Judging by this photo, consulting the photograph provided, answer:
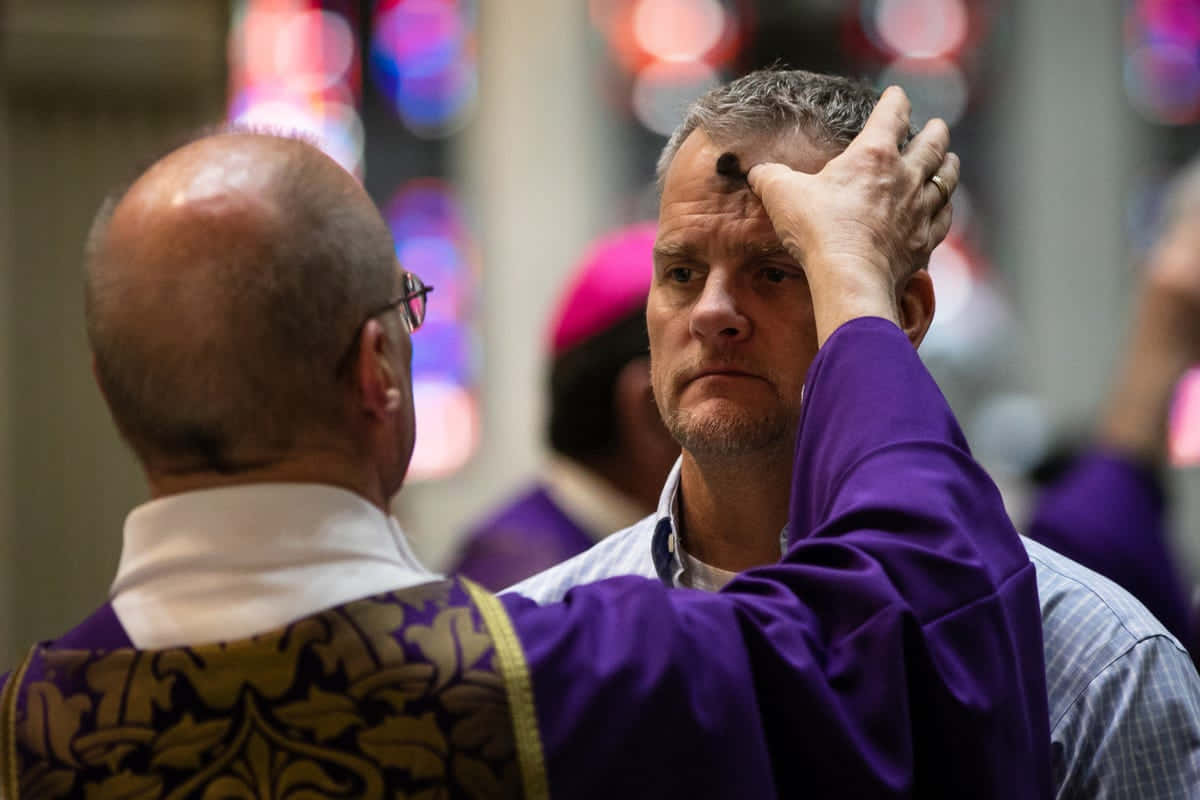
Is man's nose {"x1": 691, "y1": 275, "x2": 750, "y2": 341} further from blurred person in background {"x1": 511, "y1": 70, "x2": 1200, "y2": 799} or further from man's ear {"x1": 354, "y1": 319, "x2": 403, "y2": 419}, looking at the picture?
man's ear {"x1": 354, "y1": 319, "x2": 403, "y2": 419}

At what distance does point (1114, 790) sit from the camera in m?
1.96

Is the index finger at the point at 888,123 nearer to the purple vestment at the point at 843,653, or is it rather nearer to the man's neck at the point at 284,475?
the purple vestment at the point at 843,653

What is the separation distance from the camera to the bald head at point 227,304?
5.58 feet

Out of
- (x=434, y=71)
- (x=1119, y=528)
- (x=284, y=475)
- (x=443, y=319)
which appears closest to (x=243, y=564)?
(x=284, y=475)

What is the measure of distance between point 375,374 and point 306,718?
0.38 m

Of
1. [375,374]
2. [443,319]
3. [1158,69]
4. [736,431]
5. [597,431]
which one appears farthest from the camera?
[1158,69]

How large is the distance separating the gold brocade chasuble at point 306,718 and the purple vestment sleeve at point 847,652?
6 cm

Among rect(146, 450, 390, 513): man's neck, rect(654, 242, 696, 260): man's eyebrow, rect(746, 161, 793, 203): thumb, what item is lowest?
rect(146, 450, 390, 513): man's neck

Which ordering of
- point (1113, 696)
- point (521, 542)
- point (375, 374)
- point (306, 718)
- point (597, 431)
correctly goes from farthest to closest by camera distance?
point (597, 431) < point (521, 542) < point (1113, 696) < point (375, 374) < point (306, 718)

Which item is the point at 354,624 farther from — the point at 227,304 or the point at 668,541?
the point at 668,541

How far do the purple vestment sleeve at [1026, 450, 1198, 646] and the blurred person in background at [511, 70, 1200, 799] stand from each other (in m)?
0.37

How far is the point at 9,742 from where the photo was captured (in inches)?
67.8

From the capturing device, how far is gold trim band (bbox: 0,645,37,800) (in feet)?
5.64

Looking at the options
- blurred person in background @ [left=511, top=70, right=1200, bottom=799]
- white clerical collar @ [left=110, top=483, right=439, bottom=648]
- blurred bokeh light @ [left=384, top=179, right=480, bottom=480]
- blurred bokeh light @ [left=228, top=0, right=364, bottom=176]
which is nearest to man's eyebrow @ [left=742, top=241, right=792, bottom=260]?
blurred person in background @ [left=511, top=70, right=1200, bottom=799]
